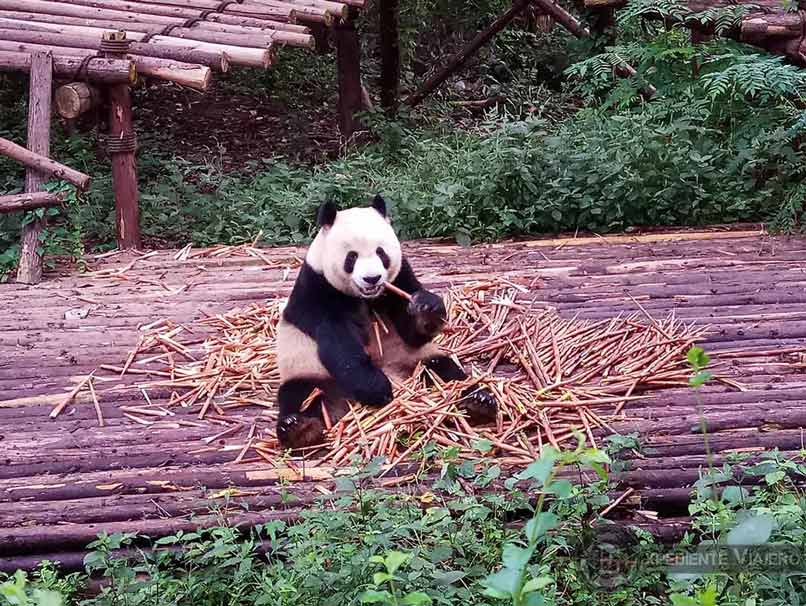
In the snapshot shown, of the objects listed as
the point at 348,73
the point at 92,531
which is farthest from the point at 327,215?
the point at 348,73

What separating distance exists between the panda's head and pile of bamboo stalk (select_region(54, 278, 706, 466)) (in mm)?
416

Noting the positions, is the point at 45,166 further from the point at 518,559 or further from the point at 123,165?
the point at 518,559

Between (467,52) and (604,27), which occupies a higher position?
(604,27)

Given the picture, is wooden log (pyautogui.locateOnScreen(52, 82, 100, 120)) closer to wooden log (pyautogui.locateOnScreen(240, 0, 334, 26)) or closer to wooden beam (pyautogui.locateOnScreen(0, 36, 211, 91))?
wooden beam (pyautogui.locateOnScreen(0, 36, 211, 91))

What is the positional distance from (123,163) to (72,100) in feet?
2.08

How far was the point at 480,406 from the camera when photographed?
3.36m

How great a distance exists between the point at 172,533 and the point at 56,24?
17.8 feet

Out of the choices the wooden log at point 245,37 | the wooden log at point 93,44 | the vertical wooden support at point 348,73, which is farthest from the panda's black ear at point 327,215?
the vertical wooden support at point 348,73

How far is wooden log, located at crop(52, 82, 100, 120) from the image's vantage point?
21.3ft

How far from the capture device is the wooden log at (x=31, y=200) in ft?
19.8

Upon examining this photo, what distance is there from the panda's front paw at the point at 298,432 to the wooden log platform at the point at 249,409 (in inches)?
4.6

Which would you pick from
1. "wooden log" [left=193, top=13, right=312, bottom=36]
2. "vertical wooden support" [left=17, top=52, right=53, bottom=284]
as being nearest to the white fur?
"vertical wooden support" [left=17, top=52, right=53, bottom=284]

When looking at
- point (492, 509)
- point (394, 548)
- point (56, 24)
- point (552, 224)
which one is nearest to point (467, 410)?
point (492, 509)

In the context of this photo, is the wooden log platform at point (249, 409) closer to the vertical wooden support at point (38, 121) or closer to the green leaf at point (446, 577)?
the vertical wooden support at point (38, 121)
